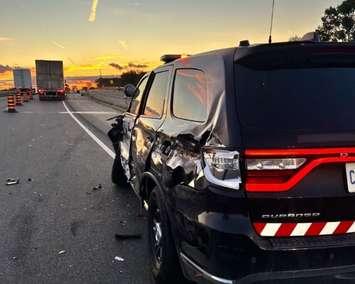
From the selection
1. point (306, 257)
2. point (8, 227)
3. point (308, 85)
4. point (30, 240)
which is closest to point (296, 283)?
point (306, 257)

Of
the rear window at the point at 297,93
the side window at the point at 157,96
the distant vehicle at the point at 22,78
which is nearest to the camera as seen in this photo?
the rear window at the point at 297,93

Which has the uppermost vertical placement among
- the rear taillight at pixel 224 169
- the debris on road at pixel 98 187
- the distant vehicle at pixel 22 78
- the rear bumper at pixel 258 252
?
the rear taillight at pixel 224 169

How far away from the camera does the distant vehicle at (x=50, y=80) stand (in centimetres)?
5294

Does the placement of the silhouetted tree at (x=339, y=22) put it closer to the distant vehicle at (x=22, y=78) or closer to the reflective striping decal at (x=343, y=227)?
the reflective striping decal at (x=343, y=227)

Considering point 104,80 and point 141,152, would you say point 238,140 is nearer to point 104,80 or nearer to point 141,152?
point 141,152

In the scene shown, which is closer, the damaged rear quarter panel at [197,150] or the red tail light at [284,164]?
the red tail light at [284,164]

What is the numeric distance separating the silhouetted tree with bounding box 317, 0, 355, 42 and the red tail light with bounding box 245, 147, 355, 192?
3216cm

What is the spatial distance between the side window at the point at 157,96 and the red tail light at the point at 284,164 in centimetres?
181

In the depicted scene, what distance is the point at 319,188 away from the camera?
10.2 ft

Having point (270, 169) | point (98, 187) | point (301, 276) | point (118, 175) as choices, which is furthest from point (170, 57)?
point (98, 187)

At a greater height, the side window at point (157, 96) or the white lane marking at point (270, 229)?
the side window at point (157, 96)

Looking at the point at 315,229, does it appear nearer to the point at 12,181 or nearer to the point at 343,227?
the point at 343,227

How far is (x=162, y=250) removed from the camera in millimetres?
4102

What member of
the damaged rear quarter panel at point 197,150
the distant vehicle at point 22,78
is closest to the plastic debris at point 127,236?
the damaged rear quarter panel at point 197,150
